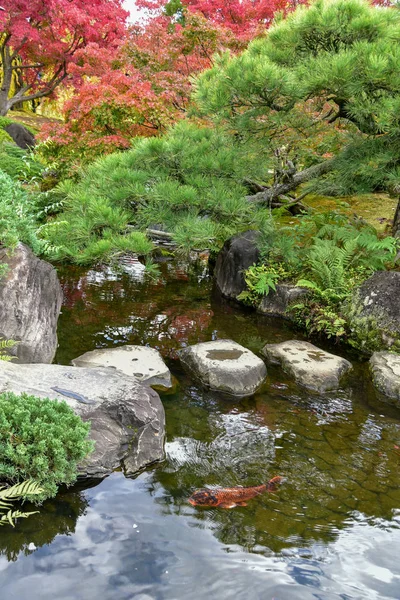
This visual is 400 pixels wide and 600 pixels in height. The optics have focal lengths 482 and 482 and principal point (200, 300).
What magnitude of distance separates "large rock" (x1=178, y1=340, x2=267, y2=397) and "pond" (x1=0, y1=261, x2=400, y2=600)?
16 cm

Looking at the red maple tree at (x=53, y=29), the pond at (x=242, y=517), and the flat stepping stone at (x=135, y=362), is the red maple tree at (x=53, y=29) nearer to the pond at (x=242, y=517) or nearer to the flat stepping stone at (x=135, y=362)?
the flat stepping stone at (x=135, y=362)

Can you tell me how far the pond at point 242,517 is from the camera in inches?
120

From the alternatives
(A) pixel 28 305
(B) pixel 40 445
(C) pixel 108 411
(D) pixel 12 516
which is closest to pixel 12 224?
(A) pixel 28 305

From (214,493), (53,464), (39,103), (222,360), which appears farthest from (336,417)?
(39,103)

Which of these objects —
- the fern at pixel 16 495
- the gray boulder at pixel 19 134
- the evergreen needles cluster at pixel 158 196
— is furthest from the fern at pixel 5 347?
the gray boulder at pixel 19 134

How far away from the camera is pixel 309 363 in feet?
19.3

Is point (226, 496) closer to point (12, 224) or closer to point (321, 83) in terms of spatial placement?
point (12, 224)

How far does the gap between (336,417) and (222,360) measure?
144cm

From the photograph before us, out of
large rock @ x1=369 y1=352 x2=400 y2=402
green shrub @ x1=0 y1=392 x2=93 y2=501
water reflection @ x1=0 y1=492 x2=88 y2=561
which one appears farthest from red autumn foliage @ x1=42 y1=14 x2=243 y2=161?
water reflection @ x1=0 y1=492 x2=88 y2=561

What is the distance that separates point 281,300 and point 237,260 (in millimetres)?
1187

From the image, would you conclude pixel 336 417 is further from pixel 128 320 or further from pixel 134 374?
pixel 128 320

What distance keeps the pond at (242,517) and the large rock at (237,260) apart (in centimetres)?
303

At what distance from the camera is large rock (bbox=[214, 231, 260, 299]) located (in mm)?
8422

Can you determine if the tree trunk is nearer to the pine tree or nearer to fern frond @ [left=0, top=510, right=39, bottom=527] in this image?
the pine tree
